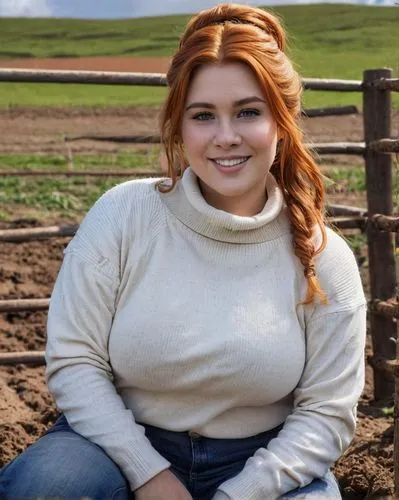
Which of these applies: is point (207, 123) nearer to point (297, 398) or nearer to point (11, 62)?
point (297, 398)

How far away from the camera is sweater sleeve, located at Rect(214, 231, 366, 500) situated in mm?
2227

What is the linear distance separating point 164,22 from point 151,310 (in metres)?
60.7

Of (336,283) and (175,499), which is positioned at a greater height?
(336,283)

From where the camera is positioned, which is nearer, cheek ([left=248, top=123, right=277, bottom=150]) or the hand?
the hand

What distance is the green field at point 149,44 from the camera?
2930 centimetres

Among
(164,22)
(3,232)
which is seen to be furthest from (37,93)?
(164,22)

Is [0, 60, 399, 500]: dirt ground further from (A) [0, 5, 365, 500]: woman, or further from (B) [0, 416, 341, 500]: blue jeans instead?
(B) [0, 416, 341, 500]: blue jeans

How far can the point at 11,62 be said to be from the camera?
43.5 meters

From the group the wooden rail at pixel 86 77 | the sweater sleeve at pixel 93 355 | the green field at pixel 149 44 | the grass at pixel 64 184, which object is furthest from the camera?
the green field at pixel 149 44

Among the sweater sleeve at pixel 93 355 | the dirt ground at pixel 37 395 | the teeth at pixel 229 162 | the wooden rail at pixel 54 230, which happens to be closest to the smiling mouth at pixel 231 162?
the teeth at pixel 229 162

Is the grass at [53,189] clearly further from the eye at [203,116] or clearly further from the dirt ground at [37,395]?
the eye at [203,116]

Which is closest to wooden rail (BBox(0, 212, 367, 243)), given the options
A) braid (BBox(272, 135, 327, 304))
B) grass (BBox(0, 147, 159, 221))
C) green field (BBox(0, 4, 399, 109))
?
braid (BBox(272, 135, 327, 304))

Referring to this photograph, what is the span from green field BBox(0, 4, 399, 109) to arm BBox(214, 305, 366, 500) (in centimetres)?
2246

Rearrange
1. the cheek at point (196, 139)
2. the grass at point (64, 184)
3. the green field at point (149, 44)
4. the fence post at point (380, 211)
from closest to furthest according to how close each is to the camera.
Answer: the cheek at point (196, 139) → the fence post at point (380, 211) → the grass at point (64, 184) → the green field at point (149, 44)
